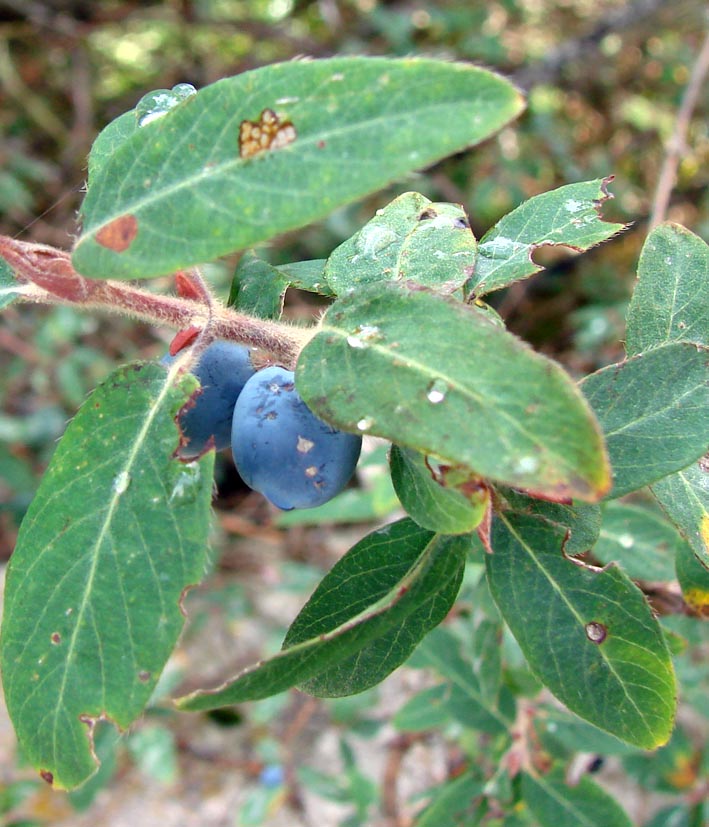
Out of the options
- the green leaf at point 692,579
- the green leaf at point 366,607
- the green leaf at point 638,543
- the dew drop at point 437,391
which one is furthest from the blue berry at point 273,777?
the dew drop at point 437,391

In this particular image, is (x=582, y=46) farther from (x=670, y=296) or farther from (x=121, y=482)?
(x=121, y=482)

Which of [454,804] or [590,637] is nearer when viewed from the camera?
[590,637]

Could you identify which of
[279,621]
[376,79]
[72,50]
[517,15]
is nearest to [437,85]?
[376,79]

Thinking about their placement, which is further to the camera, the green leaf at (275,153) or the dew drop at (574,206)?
the dew drop at (574,206)

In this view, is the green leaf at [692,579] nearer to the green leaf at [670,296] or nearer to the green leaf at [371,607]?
the green leaf at [670,296]

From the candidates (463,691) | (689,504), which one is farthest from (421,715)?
(689,504)

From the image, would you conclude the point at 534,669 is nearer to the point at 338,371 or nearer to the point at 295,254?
the point at 338,371
